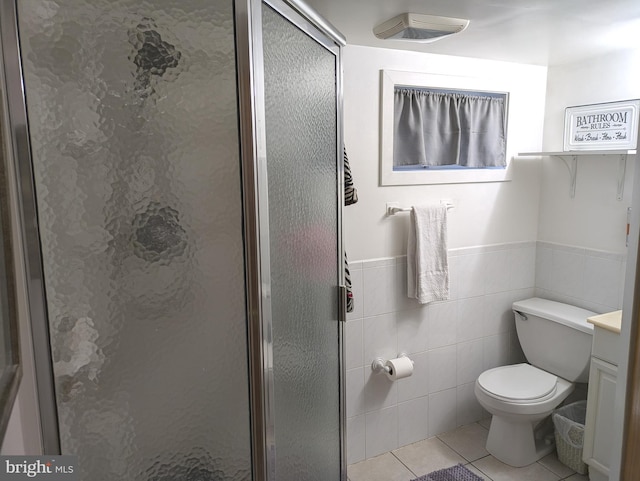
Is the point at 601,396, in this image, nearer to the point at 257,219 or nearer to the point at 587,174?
the point at 587,174

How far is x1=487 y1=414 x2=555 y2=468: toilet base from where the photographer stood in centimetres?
235

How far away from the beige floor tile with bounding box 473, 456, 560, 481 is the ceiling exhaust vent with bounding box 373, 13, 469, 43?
7.03 feet

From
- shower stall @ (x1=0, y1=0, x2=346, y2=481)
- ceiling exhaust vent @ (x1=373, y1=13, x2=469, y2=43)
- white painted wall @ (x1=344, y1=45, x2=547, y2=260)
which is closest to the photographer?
shower stall @ (x1=0, y1=0, x2=346, y2=481)

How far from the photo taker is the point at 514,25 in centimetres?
183

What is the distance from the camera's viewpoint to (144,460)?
34.4 inches

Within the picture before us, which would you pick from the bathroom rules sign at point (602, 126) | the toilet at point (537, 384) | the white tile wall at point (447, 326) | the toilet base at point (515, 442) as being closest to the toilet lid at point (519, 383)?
the toilet at point (537, 384)

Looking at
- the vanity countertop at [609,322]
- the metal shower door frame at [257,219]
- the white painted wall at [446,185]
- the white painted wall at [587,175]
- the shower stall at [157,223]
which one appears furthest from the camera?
the white painted wall at [587,175]

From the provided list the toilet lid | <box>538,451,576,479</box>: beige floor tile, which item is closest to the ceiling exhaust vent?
the toilet lid

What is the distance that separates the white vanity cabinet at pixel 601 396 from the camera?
79.0 inches

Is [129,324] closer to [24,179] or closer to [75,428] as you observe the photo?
[75,428]

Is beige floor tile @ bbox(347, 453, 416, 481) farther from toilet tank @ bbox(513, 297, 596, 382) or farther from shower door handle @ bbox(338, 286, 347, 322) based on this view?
shower door handle @ bbox(338, 286, 347, 322)

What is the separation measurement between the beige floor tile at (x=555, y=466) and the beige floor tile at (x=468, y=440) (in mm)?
298

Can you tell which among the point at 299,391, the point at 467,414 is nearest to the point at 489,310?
the point at 467,414

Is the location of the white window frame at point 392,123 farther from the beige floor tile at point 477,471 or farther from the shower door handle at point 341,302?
the beige floor tile at point 477,471
